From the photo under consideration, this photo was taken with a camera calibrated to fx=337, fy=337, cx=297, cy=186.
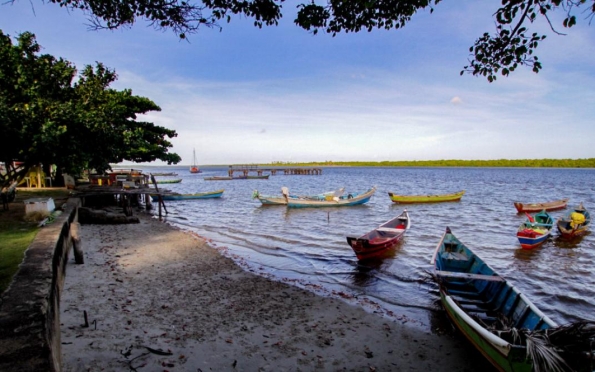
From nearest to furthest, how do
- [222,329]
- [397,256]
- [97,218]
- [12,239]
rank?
1. [222,329]
2. [12,239]
3. [397,256]
4. [97,218]

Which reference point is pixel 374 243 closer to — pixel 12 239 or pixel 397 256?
pixel 397 256

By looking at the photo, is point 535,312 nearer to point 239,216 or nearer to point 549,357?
point 549,357

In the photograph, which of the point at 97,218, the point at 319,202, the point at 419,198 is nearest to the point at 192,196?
the point at 319,202

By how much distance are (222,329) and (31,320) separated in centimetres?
310

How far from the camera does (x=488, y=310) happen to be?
23.8 ft

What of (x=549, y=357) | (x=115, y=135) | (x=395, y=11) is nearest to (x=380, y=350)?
(x=549, y=357)

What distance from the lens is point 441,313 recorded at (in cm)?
809

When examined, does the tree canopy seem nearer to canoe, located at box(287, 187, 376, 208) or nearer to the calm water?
the calm water

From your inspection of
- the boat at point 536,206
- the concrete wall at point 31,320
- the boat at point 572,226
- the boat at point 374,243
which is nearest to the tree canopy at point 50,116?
the concrete wall at point 31,320

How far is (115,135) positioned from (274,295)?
29.1 feet

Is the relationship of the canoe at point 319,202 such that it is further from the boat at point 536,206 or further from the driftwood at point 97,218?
→ the driftwood at point 97,218

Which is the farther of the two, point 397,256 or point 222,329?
point 397,256

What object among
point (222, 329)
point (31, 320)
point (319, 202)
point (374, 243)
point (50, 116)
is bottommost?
point (319, 202)

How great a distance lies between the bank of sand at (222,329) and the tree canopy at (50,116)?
4077mm
